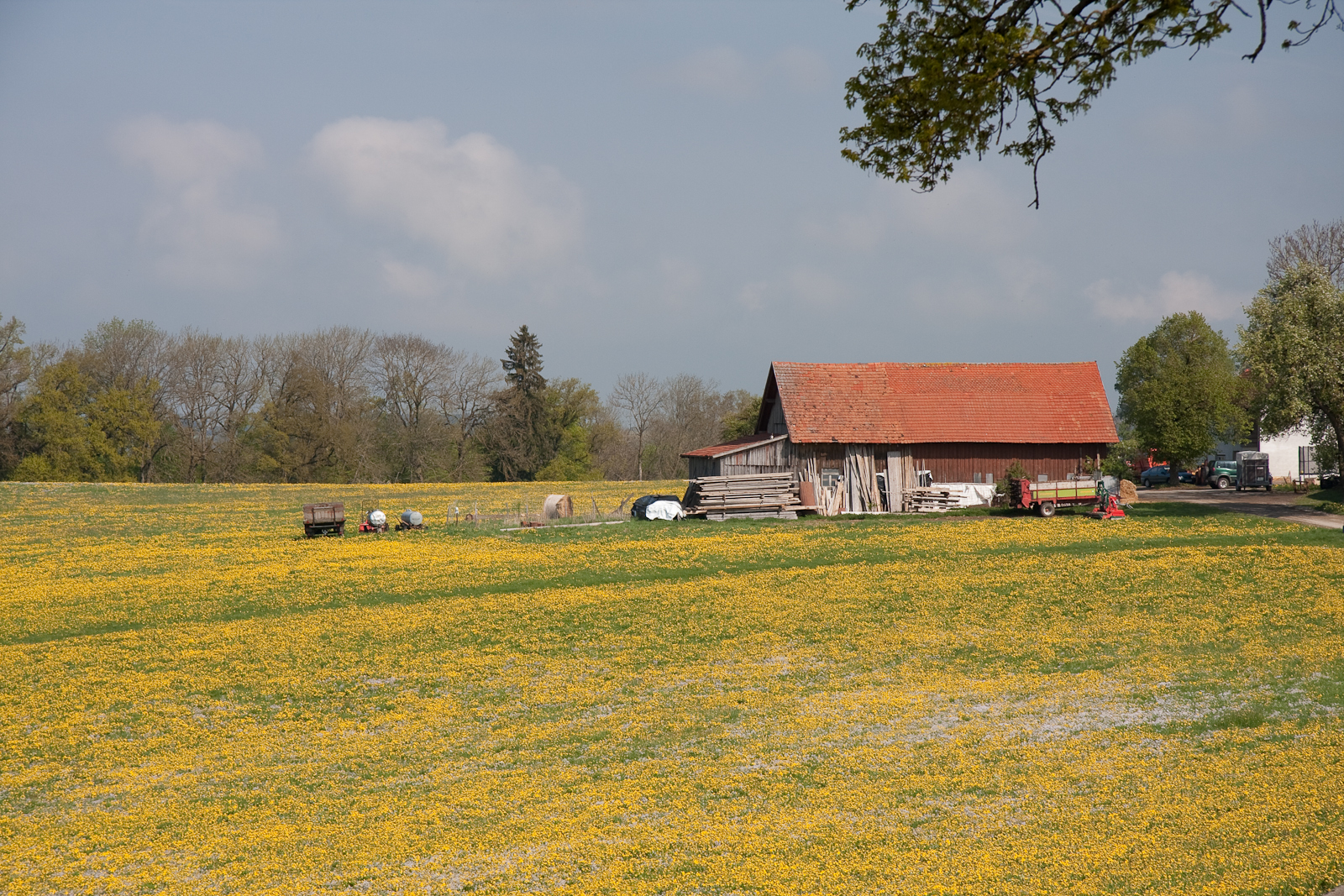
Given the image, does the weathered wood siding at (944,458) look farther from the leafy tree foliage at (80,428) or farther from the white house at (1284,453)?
the leafy tree foliage at (80,428)

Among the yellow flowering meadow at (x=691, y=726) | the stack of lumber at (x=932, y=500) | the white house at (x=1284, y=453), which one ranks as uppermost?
the white house at (x=1284, y=453)

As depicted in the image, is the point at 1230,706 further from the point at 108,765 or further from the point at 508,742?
the point at 108,765

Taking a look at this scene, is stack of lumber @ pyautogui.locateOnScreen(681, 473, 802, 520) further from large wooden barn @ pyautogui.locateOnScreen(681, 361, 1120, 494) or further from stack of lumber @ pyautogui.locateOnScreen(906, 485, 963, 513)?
stack of lumber @ pyautogui.locateOnScreen(906, 485, 963, 513)

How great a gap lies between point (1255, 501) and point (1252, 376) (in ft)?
33.5

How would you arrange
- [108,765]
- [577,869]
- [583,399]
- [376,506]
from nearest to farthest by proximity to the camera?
[577,869]
[108,765]
[376,506]
[583,399]

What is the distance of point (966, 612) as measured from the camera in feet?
65.9

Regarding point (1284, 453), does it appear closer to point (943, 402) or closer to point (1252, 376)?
point (1252, 376)

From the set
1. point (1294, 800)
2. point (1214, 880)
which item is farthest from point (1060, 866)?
point (1294, 800)

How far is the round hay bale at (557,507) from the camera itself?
44.1 meters

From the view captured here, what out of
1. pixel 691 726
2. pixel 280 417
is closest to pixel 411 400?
pixel 280 417

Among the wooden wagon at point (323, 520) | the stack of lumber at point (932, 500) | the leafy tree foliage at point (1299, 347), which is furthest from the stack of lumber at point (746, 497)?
the leafy tree foliage at point (1299, 347)

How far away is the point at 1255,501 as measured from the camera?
4588 centimetres

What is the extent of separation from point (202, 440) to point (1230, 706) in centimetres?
9726

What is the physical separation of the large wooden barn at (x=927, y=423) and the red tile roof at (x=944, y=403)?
58 mm
